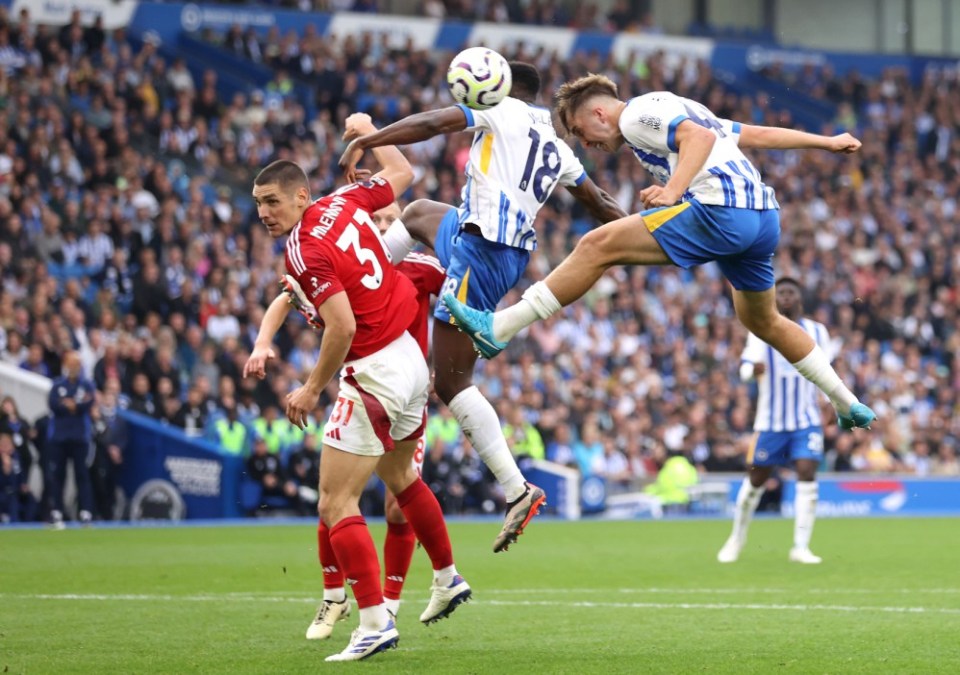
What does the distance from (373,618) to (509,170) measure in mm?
2689

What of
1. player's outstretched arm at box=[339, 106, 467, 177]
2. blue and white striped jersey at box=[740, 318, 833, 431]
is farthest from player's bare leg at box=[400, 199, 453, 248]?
blue and white striped jersey at box=[740, 318, 833, 431]

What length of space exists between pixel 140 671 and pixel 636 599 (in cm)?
436

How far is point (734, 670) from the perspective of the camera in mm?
6895

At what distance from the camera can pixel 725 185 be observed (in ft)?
25.8

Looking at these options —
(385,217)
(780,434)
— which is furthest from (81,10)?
(385,217)

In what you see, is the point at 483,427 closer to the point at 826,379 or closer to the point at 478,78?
the point at 478,78

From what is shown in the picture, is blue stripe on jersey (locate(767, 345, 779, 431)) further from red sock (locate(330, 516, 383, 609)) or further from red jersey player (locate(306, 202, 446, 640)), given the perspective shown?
red sock (locate(330, 516, 383, 609))

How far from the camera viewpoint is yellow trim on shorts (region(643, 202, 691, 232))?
7867 mm

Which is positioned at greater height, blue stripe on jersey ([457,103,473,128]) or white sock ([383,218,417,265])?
blue stripe on jersey ([457,103,473,128])

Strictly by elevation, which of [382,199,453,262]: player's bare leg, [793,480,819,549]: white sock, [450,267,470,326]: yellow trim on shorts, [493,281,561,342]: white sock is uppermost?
[382,199,453,262]: player's bare leg

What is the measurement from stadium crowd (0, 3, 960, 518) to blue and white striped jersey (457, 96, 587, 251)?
1141 cm

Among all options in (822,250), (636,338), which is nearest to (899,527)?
(636,338)

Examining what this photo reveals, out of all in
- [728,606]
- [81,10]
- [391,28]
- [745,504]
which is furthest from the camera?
[391,28]

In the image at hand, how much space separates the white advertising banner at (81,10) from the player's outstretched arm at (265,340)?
19170mm
